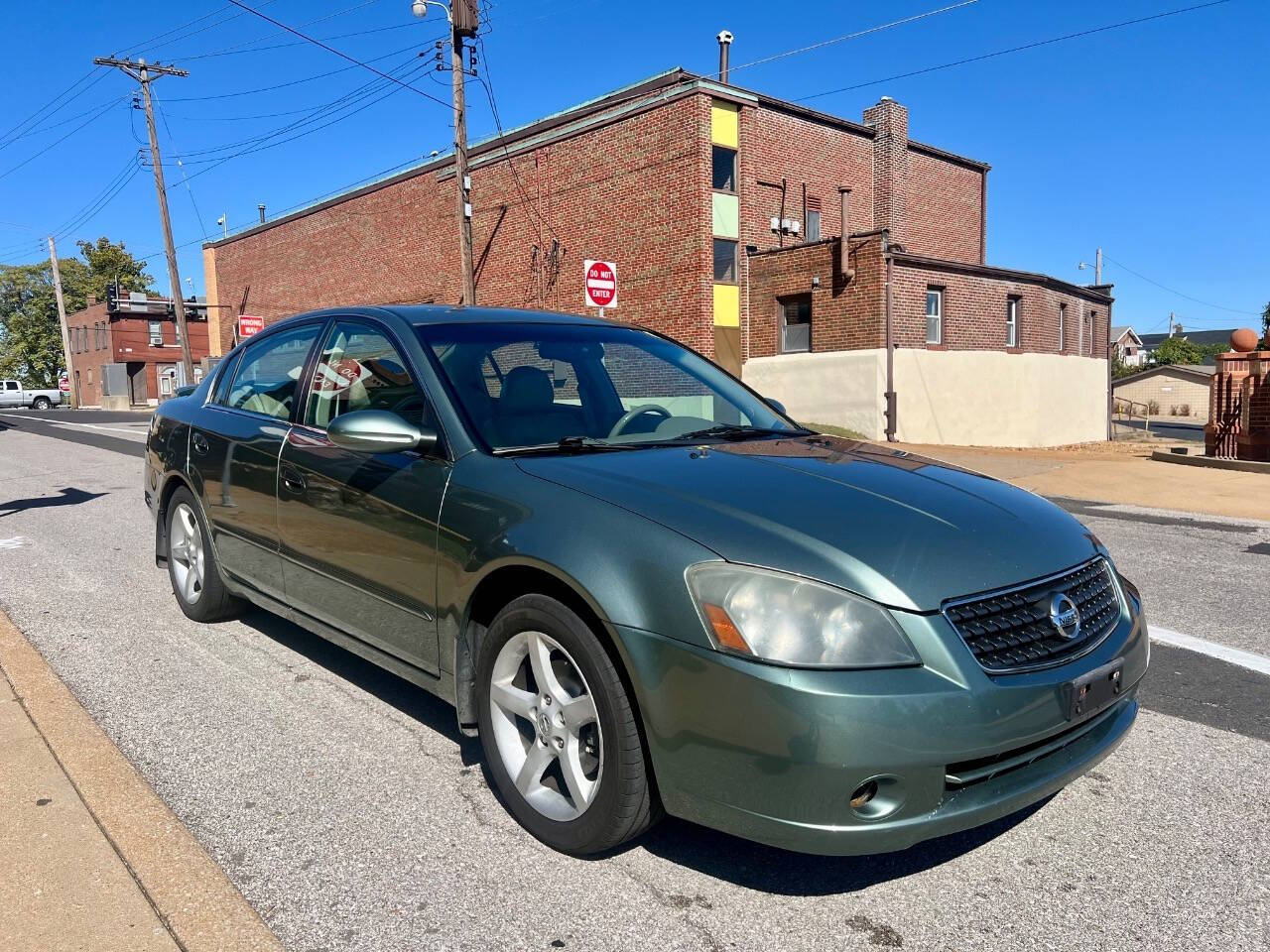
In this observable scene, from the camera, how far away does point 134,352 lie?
62188mm

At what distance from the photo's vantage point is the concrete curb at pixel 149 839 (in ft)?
7.87

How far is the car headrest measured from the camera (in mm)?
3471

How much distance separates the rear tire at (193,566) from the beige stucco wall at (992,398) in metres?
18.4

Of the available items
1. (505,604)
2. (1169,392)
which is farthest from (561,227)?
(1169,392)

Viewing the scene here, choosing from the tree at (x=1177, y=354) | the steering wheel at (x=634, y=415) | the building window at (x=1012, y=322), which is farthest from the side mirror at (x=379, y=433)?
the tree at (x=1177, y=354)

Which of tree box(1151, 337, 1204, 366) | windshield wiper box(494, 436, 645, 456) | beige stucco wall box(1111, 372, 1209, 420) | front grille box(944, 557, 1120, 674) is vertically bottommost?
beige stucco wall box(1111, 372, 1209, 420)

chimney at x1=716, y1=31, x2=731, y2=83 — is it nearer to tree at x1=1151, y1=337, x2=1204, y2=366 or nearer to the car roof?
the car roof

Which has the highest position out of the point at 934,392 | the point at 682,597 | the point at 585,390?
the point at 585,390

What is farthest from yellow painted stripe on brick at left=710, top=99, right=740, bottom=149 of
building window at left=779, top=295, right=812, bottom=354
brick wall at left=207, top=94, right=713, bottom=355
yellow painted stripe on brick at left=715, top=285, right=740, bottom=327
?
building window at left=779, top=295, right=812, bottom=354

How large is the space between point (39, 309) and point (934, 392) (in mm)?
82409

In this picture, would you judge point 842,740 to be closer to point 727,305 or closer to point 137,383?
point 727,305

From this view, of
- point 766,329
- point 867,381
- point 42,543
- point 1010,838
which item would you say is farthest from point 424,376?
point 766,329

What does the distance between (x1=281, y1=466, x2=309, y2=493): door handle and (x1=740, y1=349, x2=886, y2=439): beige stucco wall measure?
18.7m

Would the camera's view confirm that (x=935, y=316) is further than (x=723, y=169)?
No
